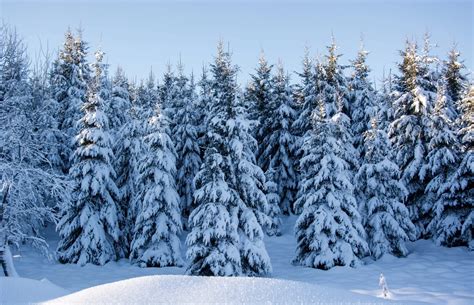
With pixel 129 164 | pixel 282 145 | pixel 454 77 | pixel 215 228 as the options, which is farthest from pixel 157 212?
pixel 454 77

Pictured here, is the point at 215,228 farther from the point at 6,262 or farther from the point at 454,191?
the point at 454,191

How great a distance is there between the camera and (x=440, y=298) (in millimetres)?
14859

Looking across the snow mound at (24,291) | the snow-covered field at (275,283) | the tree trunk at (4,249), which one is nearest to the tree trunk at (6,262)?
the tree trunk at (4,249)

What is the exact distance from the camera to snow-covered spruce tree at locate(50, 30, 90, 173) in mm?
32812

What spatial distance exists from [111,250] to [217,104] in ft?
38.9

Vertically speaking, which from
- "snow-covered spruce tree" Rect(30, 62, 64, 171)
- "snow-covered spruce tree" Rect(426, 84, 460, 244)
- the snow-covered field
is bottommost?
the snow-covered field

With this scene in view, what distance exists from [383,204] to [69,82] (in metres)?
26.7

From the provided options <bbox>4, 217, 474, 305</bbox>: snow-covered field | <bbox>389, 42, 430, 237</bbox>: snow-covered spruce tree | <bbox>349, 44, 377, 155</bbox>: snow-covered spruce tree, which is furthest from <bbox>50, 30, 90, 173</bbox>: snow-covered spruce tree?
<bbox>389, 42, 430, 237</bbox>: snow-covered spruce tree

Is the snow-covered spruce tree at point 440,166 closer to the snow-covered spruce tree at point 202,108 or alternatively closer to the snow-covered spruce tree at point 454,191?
the snow-covered spruce tree at point 454,191

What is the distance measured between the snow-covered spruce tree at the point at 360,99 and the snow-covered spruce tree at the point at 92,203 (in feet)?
63.8

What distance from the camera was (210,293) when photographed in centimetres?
658

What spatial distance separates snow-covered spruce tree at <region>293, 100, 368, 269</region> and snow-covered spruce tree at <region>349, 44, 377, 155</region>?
34.9ft

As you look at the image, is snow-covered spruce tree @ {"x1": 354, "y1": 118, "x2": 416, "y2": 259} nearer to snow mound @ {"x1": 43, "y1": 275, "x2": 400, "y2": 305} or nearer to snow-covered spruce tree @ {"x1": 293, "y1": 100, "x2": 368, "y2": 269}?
snow-covered spruce tree @ {"x1": 293, "y1": 100, "x2": 368, "y2": 269}

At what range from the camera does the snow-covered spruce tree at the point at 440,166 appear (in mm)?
23625
